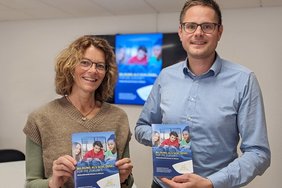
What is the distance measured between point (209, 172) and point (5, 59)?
4421 mm

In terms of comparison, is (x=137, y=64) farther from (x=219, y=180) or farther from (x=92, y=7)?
(x=219, y=180)

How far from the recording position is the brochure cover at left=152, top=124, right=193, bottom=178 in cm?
142

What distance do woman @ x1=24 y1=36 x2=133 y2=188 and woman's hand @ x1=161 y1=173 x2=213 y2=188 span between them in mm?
221

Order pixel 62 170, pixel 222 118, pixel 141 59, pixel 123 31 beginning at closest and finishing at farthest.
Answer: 1. pixel 62 170
2. pixel 222 118
3. pixel 141 59
4. pixel 123 31

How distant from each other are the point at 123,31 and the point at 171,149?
10.5 ft

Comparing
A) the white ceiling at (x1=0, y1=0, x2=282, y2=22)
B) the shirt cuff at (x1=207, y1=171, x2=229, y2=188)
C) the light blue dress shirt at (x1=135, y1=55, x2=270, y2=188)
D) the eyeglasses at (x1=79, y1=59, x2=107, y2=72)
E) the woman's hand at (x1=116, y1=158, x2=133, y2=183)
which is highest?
the white ceiling at (x1=0, y1=0, x2=282, y2=22)

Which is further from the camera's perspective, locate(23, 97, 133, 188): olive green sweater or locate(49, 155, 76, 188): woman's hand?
locate(23, 97, 133, 188): olive green sweater

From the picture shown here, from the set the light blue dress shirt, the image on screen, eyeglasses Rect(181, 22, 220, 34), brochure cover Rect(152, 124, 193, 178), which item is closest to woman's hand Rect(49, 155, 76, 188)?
brochure cover Rect(152, 124, 193, 178)

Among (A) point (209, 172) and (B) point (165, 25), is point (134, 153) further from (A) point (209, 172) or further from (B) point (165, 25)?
(A) point (209, 172)

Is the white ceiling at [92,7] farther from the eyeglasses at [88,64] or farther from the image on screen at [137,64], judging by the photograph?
the eyeglasses at [88,64]

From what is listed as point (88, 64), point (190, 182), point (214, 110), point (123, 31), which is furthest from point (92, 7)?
point (190, 182)

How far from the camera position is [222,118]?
149 cm

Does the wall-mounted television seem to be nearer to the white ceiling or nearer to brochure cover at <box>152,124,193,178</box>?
the white ceiling

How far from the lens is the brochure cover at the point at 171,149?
1.42 metres
